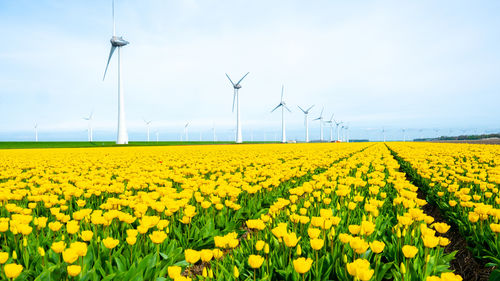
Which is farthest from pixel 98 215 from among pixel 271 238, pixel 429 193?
pixel 429 193

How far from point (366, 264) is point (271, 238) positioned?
5.15 ft

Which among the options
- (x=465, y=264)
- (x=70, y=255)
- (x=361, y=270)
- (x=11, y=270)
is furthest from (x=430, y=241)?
(x=11, y=270)

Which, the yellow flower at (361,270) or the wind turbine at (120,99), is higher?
the wind turbine at (120,99)

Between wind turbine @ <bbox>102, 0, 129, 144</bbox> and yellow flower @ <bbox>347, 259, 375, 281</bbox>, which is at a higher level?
wind turbine @ <bbox>102, 0, 129, 144</bbox>

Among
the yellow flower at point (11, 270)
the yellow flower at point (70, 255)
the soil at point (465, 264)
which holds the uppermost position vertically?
the yellow flower at point (70, 255)

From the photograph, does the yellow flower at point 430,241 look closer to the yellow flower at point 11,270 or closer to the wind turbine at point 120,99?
the yellow flower at point 11,270

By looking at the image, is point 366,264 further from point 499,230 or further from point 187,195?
point 187,195

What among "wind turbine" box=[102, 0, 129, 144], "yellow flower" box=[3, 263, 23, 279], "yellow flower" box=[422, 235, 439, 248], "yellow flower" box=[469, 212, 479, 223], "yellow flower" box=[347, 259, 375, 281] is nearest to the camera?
"yellow flower" box=[347, 259, 375, 281]

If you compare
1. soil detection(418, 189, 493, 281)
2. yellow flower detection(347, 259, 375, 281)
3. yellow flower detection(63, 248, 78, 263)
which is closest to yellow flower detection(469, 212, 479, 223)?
soil detection(418, 189, 493, 281)

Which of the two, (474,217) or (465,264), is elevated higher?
(474,217)

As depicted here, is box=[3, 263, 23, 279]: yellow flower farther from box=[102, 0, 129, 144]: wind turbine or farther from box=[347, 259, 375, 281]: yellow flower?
box=[102, 0, 129, 144]: wind turbine

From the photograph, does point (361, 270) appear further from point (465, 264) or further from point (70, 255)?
point (465, 264)

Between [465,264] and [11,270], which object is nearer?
[11,270]

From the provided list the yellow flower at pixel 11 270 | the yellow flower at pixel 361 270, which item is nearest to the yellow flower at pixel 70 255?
the yellow flower at pixel 11 270
